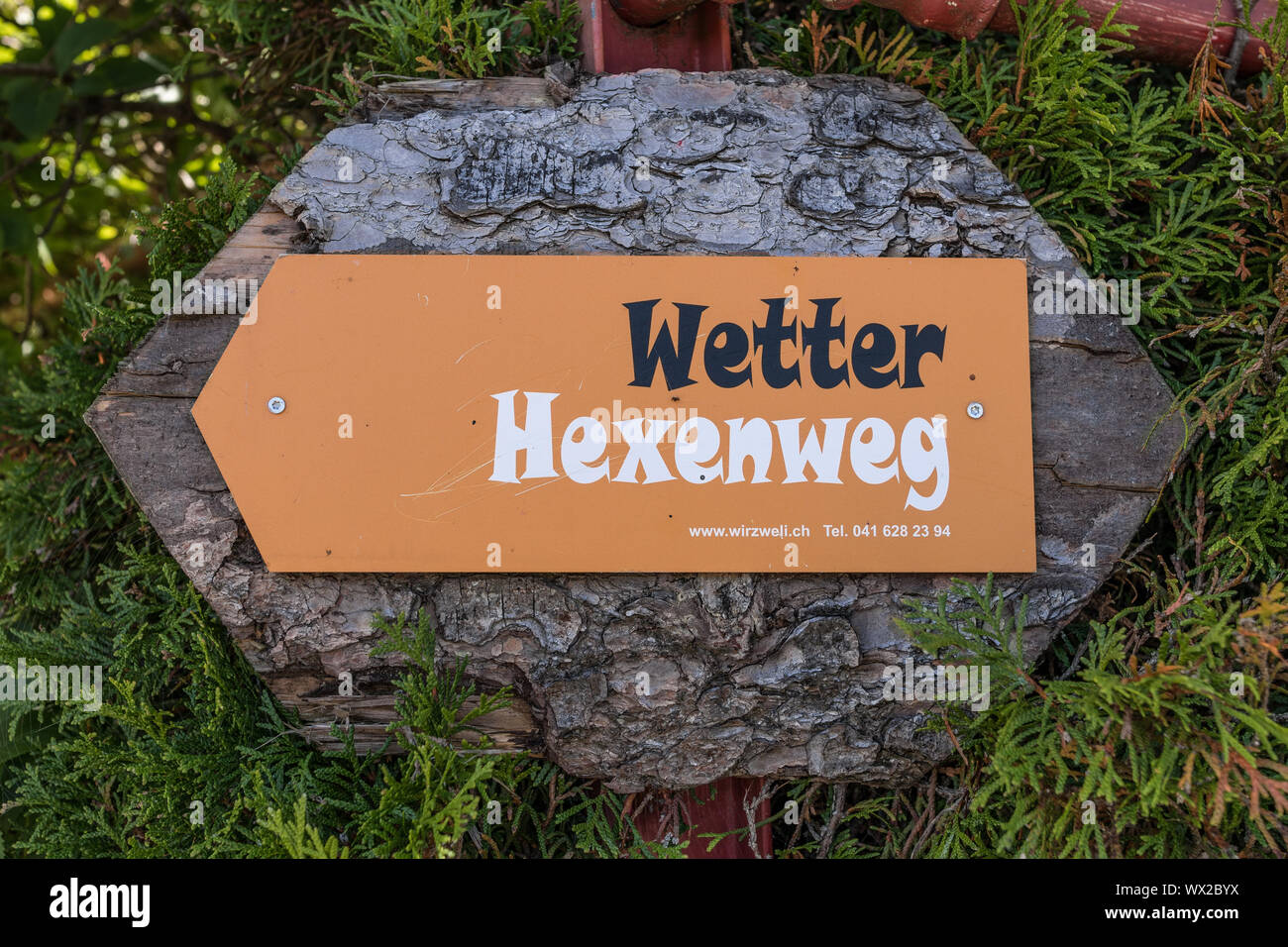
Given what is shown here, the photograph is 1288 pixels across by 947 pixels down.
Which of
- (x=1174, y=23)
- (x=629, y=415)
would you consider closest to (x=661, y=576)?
(x=629, y=415)

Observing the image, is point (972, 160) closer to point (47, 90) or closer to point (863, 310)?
point (863, 310)

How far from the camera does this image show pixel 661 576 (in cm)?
217

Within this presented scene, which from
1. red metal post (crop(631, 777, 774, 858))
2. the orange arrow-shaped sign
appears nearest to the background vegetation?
red metal post (crop(631, 777, 774, 858))

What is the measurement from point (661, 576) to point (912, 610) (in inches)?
26.3

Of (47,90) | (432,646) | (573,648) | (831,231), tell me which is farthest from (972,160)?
(47,90)

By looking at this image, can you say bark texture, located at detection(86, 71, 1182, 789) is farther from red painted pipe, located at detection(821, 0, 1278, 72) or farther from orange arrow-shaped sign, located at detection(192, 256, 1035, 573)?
red painted pipe, located at detection(821, 0, 1278, 72)

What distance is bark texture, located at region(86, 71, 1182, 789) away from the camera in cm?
215

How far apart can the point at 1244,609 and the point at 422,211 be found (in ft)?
8.13

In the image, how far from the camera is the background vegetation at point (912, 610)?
1909 mm

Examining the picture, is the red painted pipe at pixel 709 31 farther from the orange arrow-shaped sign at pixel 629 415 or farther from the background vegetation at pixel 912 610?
the orange arrow-shaped sign at pixel 629 415

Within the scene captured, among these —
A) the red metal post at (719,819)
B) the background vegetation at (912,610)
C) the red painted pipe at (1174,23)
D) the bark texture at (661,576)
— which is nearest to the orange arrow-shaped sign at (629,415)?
the bark texture at (661,576)

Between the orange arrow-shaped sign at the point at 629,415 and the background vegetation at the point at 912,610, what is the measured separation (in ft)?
1.03

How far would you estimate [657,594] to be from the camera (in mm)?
2156

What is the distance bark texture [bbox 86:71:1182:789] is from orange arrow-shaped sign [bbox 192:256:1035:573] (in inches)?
3.4
